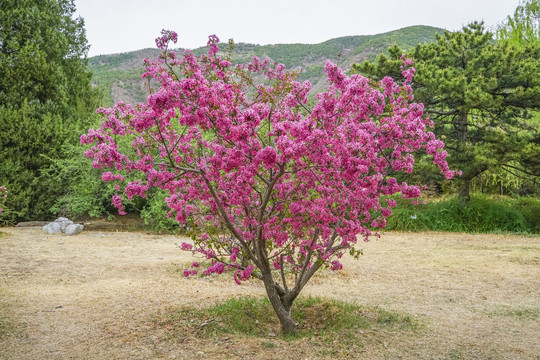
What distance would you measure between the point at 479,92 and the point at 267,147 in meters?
9.87

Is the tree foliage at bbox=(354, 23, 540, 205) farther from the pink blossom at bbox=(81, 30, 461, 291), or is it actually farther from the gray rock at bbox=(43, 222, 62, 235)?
the gray rock at bbox=(43, 222, 62, 235)

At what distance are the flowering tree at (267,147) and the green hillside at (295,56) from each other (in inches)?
1141

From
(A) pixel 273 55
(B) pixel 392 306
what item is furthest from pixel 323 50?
(B) pixel 392 306

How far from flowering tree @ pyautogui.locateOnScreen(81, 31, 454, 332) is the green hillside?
2899 centimetres

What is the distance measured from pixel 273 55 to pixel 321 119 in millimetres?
49426

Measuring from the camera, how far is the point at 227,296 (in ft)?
19.0

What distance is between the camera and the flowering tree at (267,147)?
3254mm

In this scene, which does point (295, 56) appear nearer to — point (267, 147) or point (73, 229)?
point (73, 229)

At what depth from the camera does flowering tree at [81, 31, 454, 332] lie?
10.7 ft

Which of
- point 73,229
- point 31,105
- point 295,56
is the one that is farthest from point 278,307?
point 295,56

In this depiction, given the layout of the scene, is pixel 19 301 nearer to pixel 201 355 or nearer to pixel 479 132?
pixel 201 355

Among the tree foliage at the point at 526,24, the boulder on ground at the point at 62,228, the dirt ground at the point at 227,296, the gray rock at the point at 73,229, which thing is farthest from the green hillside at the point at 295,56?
the dirt ground at the point at 227,296

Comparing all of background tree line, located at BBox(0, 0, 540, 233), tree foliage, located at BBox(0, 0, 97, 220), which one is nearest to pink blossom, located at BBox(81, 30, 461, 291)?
background tree line, located at BBox(0, 0, 540, 233)

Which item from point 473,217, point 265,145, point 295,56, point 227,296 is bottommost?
point 473,217
